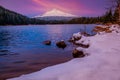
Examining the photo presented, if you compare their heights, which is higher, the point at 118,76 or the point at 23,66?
the point at 118,76

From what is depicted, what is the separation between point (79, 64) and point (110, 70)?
1659 millimetres

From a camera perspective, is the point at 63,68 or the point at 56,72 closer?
the point at 56,72

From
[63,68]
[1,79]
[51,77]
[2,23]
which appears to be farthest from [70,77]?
[2,23]

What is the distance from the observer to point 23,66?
58.0ft

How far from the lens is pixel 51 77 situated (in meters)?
8.99

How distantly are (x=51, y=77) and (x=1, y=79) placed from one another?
6078mm

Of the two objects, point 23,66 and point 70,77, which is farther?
point 23,66

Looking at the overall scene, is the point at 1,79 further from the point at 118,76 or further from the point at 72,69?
the point at 118,76

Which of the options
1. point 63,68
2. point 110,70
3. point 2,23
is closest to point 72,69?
point 63,68

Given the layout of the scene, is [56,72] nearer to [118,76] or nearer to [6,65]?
[118,76]

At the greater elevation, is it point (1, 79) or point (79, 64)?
point (79, 64)

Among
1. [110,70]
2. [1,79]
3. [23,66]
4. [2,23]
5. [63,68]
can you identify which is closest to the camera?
[110,70]

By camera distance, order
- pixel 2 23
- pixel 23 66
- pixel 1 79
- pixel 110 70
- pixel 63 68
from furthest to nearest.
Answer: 1. pixel 2 23
2. pixel 23 66
3. pixel 1 79
4. pixel 63 68
5. pixel 110 70

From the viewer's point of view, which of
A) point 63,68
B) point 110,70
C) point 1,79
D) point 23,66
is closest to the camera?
point 110,70
